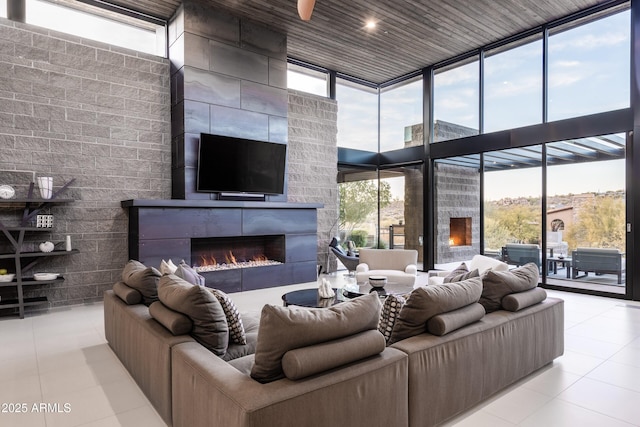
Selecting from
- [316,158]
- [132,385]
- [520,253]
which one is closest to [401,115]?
[316,158]

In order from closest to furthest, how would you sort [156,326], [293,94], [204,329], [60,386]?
[204,329] < [156,326] < [60,386] < [293,94]

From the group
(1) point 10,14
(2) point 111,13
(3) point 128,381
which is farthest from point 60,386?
(2) point 111,13

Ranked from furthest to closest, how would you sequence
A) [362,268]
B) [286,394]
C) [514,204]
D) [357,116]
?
[357,116], [514,204], [362,268], [286,394]

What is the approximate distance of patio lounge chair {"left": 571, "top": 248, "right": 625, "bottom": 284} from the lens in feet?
18.5

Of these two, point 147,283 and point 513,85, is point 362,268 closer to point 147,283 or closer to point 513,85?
point 147,283

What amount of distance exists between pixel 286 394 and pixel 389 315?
0.98m

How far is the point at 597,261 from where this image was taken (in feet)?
19.2

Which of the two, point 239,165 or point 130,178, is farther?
point 239,165

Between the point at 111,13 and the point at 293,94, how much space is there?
3296 mm

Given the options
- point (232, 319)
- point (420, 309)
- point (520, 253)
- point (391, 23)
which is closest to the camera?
point (420, 309)

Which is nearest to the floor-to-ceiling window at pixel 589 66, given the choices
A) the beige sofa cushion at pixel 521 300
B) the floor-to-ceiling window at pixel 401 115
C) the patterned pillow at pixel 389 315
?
the floor-to-ceiling window at pixel 401 115

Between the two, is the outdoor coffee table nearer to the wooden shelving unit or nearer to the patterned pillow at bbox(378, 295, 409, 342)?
the patterned pillow at bbox(378, 295, 409, 342)

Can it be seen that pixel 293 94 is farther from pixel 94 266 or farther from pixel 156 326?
pixel 156 326

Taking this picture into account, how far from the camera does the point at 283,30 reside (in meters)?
6.50
